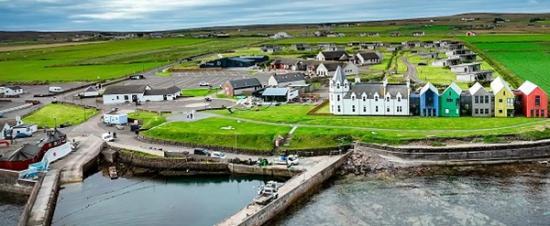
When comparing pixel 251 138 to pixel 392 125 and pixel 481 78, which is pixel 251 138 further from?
pixel 481 78

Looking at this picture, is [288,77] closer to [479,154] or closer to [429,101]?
[429,101]

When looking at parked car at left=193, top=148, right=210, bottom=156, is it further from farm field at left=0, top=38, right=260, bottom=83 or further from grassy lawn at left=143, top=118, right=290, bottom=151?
farm field at left=0, top=38, right=260, bottom=83

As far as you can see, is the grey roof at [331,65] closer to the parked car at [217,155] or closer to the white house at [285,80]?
the white house at [285,80]

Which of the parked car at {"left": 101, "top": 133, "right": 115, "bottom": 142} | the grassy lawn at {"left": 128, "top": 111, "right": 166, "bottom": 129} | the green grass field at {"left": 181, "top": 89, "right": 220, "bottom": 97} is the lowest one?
the parked car at {"left": 101, "top": 133, "right": 115, "bottom": 142}

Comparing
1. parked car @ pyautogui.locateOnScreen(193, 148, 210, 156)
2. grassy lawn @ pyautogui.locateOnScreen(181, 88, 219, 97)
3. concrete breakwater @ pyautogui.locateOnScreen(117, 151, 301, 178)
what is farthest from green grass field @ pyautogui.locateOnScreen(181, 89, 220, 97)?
parked car @ pyautogui.locateOnScreen(193, 148, 210, 156)

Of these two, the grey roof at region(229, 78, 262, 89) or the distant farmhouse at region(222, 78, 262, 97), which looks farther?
the grey roof at region(229, 78, 262, 89)

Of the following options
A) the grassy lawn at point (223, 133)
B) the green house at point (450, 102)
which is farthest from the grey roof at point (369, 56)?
the grassy lawn at point (223, 133)
